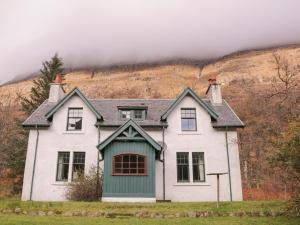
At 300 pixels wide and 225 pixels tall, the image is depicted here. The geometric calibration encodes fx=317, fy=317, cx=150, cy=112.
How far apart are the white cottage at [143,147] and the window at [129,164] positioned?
7 centimetres

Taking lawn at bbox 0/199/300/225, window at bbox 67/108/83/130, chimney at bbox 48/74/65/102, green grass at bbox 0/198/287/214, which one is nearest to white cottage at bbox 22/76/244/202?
window at bbox 67/108/83/130

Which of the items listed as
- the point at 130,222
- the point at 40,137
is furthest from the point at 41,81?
the point at 130,222

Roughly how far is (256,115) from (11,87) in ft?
571

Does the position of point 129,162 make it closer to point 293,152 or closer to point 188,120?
point 188,120

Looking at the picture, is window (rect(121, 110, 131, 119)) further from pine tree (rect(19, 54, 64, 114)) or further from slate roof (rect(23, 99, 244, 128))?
pine tree (rect(19, 54, 64, 114))

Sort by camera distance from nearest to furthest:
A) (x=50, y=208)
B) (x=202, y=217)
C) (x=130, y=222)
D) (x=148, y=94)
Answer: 1. (x=130, y=222)
2. (x=202, y=217)
3. (x=50, y=208)
4. (x=148, y=94)

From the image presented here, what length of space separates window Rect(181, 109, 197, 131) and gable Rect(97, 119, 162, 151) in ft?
15.8

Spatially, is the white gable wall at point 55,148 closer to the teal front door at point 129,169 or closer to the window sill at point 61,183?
the window sill at point 61,183

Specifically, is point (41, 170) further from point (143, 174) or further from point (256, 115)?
point (256, 115)

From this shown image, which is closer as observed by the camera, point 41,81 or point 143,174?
point 143,174

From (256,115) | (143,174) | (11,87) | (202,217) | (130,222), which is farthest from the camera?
(11,87)

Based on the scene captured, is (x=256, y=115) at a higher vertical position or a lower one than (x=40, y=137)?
higher

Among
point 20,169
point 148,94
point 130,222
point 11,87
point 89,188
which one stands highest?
point 11,87

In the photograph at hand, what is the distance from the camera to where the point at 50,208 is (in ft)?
58.3
